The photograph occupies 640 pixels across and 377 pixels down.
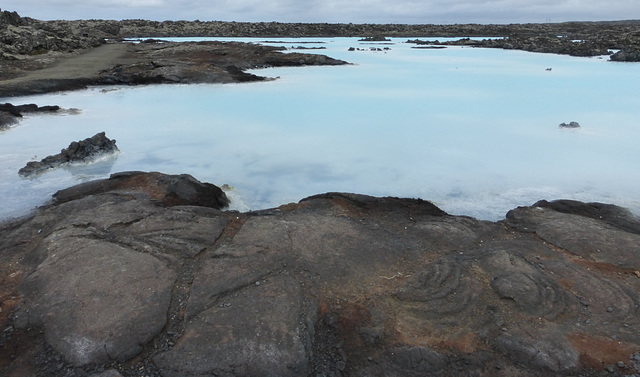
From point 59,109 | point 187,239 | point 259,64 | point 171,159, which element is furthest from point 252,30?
point 187,239

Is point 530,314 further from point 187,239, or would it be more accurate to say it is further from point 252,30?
point 252,30

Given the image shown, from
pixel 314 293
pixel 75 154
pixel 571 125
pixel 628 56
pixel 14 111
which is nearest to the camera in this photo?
pixel 314 293

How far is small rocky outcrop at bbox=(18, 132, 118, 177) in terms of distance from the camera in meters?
8.13

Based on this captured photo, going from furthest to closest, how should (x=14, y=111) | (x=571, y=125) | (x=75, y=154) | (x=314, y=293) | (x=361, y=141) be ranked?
(x=14, y=111) < (x=571, y=125) < (x=361, y=141) < (x=75, y=154) < (x=314, y=293)

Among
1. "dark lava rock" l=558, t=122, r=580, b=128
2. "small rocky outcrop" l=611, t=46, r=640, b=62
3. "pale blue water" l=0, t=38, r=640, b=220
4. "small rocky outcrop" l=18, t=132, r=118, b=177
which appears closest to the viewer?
"pale blue water" l=0, t=38, r=640, b=220

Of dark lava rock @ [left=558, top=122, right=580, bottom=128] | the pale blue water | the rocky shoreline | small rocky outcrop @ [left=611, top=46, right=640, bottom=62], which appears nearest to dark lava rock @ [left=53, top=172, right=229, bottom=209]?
the rocky shoreline

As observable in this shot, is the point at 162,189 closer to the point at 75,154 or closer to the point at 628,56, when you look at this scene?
the point at 75,154

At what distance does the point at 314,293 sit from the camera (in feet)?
14.3

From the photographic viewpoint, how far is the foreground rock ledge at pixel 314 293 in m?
3.60

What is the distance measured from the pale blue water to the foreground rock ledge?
1475 mm

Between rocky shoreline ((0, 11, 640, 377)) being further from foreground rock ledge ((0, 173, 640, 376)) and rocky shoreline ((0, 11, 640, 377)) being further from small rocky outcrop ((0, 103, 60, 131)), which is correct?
small rocky outcrop ((0, 103, 60, 131))

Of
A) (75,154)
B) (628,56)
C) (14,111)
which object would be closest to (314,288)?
(75,154)

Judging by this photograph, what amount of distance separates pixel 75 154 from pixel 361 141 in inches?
263

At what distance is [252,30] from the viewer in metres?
67.8
